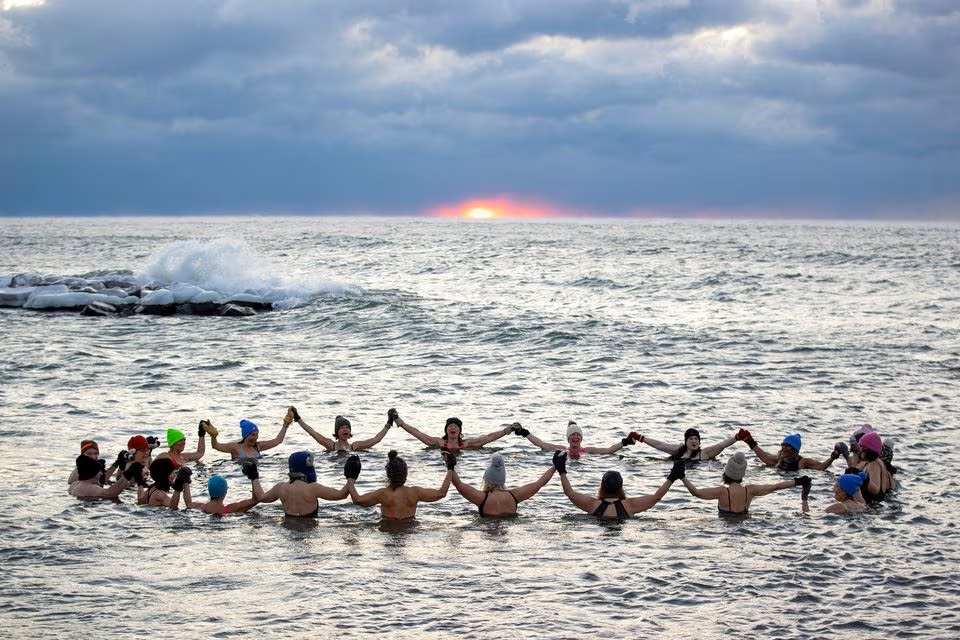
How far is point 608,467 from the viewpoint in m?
15.5

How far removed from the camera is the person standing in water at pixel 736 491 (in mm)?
12695

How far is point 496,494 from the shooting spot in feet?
41.8

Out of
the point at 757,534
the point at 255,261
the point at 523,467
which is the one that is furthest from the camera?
the point at 255,261

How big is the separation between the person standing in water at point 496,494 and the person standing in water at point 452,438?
270cm

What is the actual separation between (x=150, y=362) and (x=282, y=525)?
1354 centimetres

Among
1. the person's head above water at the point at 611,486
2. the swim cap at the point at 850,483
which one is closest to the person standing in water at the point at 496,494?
the person's head above water at the point at 611,486

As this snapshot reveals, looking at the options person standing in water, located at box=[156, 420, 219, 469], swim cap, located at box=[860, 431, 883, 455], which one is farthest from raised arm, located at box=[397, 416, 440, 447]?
swim cap, located at box=[860, 431, 883, 455]

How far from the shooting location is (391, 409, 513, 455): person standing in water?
1584 centimetres

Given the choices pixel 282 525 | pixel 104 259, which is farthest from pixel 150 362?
pixel 104 259

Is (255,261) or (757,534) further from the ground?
(255,261)

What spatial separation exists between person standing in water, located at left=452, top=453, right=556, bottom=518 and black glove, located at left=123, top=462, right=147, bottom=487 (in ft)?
14.4

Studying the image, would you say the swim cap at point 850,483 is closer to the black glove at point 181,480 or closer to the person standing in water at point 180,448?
the black glove at point 181,480

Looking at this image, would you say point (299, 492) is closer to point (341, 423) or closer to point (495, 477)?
point (495, 477)

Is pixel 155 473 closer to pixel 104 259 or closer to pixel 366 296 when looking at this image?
pixel 366 296
